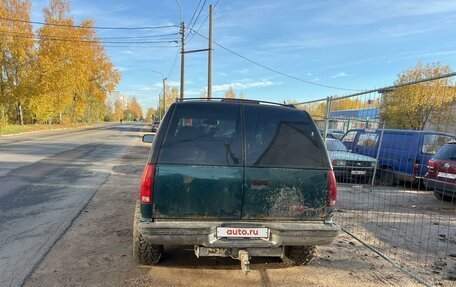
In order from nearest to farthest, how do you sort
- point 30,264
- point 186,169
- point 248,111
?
point 186,169 < point 248,111 < point 30,264

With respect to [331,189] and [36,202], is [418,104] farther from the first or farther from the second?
[36,202]

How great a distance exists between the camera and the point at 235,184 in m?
3.24

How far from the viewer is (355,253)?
457 centimetres

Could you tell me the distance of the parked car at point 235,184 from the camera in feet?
10.5

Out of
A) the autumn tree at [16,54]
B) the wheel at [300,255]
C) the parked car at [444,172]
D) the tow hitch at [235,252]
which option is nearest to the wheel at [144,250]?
the tow hitch at [235,252]

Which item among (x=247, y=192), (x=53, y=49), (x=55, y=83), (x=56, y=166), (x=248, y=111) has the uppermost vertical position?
(x=53, y=49)

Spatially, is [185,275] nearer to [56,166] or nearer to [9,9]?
[56,166]

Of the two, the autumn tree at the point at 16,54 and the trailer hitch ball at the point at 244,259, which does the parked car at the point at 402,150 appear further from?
the autumn tree at the point at 16,54

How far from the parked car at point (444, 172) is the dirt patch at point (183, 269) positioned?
407 centimetres

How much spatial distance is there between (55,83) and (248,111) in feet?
113

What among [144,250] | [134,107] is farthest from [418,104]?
[134,107]

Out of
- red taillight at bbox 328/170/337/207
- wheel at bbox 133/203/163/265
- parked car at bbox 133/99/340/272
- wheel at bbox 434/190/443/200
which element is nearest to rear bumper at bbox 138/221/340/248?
parked car at bbox 133/99/340/272

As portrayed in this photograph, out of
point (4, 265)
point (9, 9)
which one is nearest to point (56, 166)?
point (4, 265)

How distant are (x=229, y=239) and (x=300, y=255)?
1.17 metres
